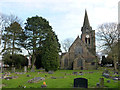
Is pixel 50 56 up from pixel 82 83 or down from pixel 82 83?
up

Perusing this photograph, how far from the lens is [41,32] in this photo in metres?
32.7

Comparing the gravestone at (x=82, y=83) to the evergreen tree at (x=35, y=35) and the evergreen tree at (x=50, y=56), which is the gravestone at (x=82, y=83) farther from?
the evergreen tree at (x=35, y=35)

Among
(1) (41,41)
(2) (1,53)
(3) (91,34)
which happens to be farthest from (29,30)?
(3) (91,34)

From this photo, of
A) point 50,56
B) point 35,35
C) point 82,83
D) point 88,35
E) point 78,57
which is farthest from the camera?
point 88,35

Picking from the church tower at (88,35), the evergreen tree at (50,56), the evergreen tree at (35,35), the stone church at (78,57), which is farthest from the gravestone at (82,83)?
the church tower at (88,35)

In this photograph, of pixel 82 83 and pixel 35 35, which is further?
pixel 35 35

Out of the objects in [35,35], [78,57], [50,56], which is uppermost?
[35,35]

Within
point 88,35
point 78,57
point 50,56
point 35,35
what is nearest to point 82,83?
point 50,56

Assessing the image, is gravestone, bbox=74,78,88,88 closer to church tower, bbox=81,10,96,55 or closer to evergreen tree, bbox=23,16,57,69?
evergreen tree, bbox=23,16,57,69

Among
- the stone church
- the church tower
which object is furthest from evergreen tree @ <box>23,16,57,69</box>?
the church tower

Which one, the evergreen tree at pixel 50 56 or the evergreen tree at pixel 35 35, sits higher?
the evergreen tree at pixel 35 35

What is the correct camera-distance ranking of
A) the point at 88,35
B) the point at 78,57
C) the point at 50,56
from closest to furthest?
the point at 50,56
the point at 78,57
the point at 88,35

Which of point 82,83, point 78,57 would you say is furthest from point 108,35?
point 82,83

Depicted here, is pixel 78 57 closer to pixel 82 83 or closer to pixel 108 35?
pixel 108 35
